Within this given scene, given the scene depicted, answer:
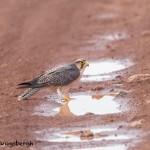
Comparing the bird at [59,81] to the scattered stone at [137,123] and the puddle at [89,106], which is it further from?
the scattered stone at [137,123]

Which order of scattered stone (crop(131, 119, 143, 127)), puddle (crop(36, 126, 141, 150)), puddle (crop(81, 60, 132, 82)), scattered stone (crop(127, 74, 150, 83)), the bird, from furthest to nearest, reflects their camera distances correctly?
puddle (crop(81, 60, 132, 82))
scattered stone (crop(127, 74, 150, 83))
the bird
scattered stone (crop(131, 119, 143, 127))
puddle (crop(36, 126, 141, 150))

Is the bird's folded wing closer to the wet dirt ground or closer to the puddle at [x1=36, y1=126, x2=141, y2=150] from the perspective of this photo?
the wet dirt ground

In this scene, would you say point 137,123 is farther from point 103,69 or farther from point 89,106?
point 103,69

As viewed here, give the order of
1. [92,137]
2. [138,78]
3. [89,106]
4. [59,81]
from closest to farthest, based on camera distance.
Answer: [92,137] → [89,106] → [59,81] → [138,78]

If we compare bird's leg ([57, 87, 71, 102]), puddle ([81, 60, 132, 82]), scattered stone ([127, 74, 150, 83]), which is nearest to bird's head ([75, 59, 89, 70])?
bird's leg ([57, 87, 71, 102])

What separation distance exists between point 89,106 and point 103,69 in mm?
2649

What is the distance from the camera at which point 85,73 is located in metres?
14.4

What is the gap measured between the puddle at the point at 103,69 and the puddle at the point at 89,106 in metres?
1.32

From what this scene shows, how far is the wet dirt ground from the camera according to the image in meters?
10.3

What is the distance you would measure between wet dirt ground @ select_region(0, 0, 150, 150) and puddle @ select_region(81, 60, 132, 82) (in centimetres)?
2

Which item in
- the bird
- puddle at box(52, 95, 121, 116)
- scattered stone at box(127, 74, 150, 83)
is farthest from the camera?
scattered stone at box(127, 74, 150, 83)

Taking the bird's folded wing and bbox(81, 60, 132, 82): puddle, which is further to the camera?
bbox(81, 60, 132, 82): puddle

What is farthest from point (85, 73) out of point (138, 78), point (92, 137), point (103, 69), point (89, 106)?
point (92, 137)

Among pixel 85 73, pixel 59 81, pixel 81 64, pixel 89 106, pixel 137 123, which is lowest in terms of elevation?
pixel 137 123
